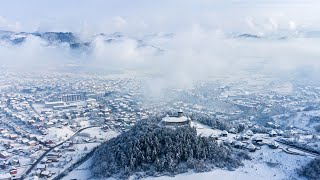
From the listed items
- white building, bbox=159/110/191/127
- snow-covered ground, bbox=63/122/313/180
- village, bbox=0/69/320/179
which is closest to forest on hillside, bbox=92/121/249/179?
snow-covered ground, bbox=63/122/313/180

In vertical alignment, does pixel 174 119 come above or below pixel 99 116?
above

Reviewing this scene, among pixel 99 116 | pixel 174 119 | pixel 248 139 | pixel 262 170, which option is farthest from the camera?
pixel 99 116

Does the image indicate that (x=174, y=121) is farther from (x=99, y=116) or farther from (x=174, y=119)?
(x=99, y=116)

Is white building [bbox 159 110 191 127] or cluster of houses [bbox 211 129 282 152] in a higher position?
white building [bbox 159 110 191 127]

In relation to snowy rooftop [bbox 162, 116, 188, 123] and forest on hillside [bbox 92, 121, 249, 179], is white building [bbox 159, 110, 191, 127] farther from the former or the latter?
forest on hillside [bbox 92, 121, 249, 179]

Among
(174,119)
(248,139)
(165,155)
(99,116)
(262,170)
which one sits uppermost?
(174,119)

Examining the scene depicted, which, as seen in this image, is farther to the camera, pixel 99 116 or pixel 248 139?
pixel 99 116

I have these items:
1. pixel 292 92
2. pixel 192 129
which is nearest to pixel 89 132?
pixel 192 129

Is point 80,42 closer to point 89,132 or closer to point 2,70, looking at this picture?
point 2,70

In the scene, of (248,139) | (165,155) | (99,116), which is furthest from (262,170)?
(99,116)

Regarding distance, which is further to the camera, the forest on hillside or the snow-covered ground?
the forest on hillside

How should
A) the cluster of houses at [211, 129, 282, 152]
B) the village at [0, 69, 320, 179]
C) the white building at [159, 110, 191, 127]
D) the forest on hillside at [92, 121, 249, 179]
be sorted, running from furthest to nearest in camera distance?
the village at [0, 69, 320, 179], the white building at [159, 110, 191, 127], the cluster of houses at [211, 129, 282, 152], the forest on hillside at [92, 121, 249, 179]
